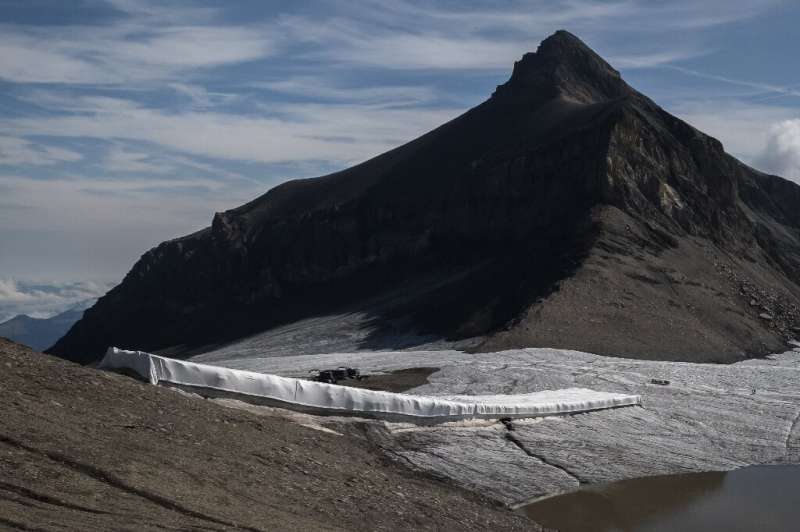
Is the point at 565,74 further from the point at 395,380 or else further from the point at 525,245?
the point at 395,380

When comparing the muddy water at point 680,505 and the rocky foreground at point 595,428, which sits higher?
the rocky foreground at point 595,428

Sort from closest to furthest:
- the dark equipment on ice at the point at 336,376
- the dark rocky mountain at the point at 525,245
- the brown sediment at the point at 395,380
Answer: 1. the brown sediment at the point at 395,380
2. the dark equipment on ice at the point at 336,376
3. the dark rocky mountain at the point at 525,245

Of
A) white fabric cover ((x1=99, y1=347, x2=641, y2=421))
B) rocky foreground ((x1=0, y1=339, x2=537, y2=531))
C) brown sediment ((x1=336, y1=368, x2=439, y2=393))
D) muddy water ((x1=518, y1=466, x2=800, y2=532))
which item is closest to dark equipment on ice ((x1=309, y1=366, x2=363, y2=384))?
brown sediment ((x1=336, y1=368, x2=439, y2=393))

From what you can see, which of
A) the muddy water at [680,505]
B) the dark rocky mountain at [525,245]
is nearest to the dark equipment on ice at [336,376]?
the dark rocky mountain at [525,245]

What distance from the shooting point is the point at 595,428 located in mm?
31641

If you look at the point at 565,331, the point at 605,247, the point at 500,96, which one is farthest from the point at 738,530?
the point at 500,96

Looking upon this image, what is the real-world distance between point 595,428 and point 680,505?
6718 millimetres

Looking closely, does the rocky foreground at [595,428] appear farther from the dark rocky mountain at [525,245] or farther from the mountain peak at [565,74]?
the mountain peak at [565,74]

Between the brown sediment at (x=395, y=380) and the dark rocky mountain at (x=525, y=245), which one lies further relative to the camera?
→ the dark rocky mountain at (x=525, y=245)

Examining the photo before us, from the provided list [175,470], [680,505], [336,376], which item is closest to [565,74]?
[336,376]

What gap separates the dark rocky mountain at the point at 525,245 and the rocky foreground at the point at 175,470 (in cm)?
4489

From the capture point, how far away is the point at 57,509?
1197cm

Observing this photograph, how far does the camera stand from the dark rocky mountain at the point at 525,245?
73500mm

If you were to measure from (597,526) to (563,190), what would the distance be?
7491 centimetres
